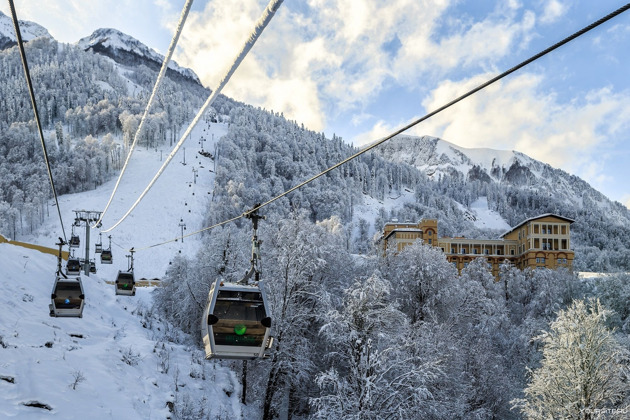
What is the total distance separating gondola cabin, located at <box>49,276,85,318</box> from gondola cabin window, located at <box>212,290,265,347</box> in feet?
34.4

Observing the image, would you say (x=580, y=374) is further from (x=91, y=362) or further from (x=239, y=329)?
(x=91, y=362)

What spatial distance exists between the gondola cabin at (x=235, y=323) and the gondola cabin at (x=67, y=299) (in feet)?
33.7

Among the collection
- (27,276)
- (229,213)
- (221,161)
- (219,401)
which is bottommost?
(219,401)

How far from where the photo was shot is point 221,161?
16825 cm

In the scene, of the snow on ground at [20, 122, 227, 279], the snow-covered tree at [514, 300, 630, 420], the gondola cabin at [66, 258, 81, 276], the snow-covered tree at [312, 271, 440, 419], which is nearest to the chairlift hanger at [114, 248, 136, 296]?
the gondola cabin at [66, 258, 81, 276]

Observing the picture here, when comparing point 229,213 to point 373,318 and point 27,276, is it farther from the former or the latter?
point 373,318

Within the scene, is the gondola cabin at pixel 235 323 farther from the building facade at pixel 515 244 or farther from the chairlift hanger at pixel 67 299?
the building facade at pixel 515 244

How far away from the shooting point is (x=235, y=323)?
30.9 feet

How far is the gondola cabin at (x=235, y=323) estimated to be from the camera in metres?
9.32

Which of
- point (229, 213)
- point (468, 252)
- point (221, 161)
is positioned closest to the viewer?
point (468, 252)

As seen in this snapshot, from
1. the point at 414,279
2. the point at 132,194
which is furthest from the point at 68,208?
the point at 414,279

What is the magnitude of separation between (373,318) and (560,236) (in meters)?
73.2

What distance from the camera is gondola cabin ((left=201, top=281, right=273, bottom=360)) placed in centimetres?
932

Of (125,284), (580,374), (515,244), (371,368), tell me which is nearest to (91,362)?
(125,284)
